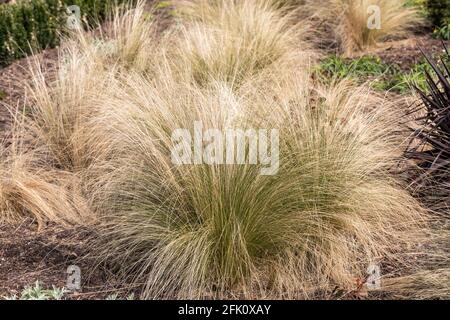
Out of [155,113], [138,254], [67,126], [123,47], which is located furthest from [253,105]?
[123,47]

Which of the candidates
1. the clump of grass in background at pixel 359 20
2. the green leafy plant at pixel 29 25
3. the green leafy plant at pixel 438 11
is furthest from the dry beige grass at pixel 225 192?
the green leafy plant at pixel 438 11

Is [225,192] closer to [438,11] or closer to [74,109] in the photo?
[74,109]

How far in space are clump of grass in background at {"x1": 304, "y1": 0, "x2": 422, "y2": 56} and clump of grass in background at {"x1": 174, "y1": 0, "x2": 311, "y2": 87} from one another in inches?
18.3

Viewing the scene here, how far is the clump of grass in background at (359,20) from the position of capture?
894 cm

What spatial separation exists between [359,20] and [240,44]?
189 centimetres

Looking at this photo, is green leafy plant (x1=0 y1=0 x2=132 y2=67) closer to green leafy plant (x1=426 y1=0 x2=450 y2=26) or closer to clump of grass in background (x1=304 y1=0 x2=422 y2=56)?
clump of grass in background (x1=304 y1=0 x2=422 y2=56)

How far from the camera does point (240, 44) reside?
7.64 m

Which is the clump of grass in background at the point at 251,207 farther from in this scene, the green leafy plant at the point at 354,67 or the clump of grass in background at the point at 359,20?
the clump of grass in background at the point at 359,20

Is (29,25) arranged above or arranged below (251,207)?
above

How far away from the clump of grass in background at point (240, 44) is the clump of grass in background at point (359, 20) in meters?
0.47

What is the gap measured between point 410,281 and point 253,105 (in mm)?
1595

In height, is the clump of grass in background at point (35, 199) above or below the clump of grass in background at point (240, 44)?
below

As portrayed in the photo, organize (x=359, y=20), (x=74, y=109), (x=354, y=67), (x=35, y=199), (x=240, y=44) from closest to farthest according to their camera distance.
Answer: (x=35, y=199) → (x=74, y=109) → (x=240, y=44) → (x=354, y=67) → (x=359, y=20)

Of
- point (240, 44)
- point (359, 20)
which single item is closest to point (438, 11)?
point (359, 20)
